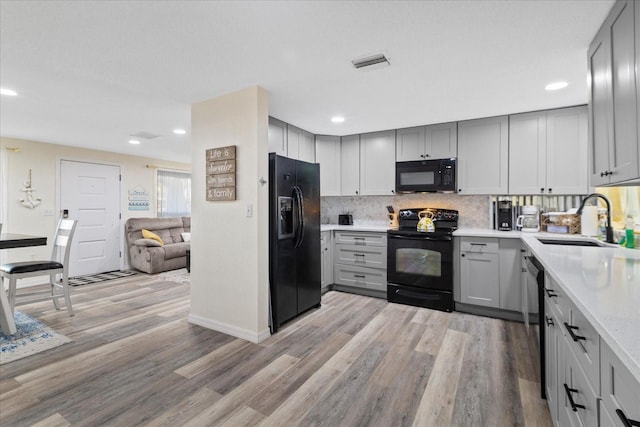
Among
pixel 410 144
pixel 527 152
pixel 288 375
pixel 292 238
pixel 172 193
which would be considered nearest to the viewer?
pixel 288 375

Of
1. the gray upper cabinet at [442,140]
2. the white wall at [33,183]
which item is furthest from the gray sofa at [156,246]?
the gray upper cabinet at [442,140]

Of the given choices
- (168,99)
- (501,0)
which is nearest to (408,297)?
(501,0)

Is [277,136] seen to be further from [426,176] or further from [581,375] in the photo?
[581,375]

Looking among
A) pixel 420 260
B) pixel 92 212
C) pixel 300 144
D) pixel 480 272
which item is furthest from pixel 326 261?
pixel 92 212

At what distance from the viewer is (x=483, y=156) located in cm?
365

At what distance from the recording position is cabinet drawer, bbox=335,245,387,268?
12.9 ft

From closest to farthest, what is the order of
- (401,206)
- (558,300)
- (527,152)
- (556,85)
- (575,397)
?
(575,397) → (558,300) → (556,85) → (527,152) → (401,206)

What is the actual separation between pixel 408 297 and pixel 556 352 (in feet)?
7.14

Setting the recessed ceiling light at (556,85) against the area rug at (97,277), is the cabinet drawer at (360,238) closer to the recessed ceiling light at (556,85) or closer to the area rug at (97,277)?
the recessed ceiling light at (556,85)

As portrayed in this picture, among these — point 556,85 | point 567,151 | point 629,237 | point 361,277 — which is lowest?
point 361,277

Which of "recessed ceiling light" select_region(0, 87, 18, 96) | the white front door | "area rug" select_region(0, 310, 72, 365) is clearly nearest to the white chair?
"area rug" select_region(0, 310, 72, 365)

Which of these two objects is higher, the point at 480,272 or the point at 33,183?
the point at 33,183

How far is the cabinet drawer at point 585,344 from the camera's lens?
93cm

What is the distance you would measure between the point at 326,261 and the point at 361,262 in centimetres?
47
